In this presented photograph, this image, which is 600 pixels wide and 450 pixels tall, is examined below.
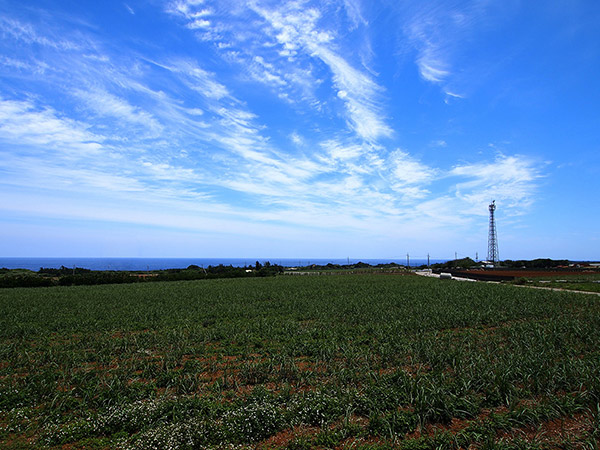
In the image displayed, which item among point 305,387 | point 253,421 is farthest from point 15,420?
point 305,387

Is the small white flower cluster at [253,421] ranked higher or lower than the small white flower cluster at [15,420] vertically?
higher

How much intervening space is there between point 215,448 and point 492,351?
292 inches

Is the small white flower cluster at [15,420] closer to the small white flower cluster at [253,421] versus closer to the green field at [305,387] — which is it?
the green field at [305,387]

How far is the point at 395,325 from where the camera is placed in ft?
41.0

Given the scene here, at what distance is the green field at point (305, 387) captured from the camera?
5105 millimetres

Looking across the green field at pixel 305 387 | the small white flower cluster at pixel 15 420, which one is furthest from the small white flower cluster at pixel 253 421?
the small white flower cluster at pixel 15 420

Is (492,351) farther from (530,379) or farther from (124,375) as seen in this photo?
(124,375)

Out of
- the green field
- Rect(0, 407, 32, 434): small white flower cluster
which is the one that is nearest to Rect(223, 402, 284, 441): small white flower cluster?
the green field

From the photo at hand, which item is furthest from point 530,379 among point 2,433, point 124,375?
point 2,433

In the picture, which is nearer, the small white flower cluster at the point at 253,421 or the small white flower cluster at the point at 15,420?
the small white flower cluster at the point at 253,421

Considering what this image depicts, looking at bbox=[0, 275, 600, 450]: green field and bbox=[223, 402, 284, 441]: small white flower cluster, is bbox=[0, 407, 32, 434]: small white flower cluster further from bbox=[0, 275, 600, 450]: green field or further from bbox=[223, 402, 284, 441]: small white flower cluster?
bbox=[223, 402, 284, 441]: small white flower cluster

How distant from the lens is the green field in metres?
5.11

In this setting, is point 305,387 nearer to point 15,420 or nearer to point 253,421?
point 253,421

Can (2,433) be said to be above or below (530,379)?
below
